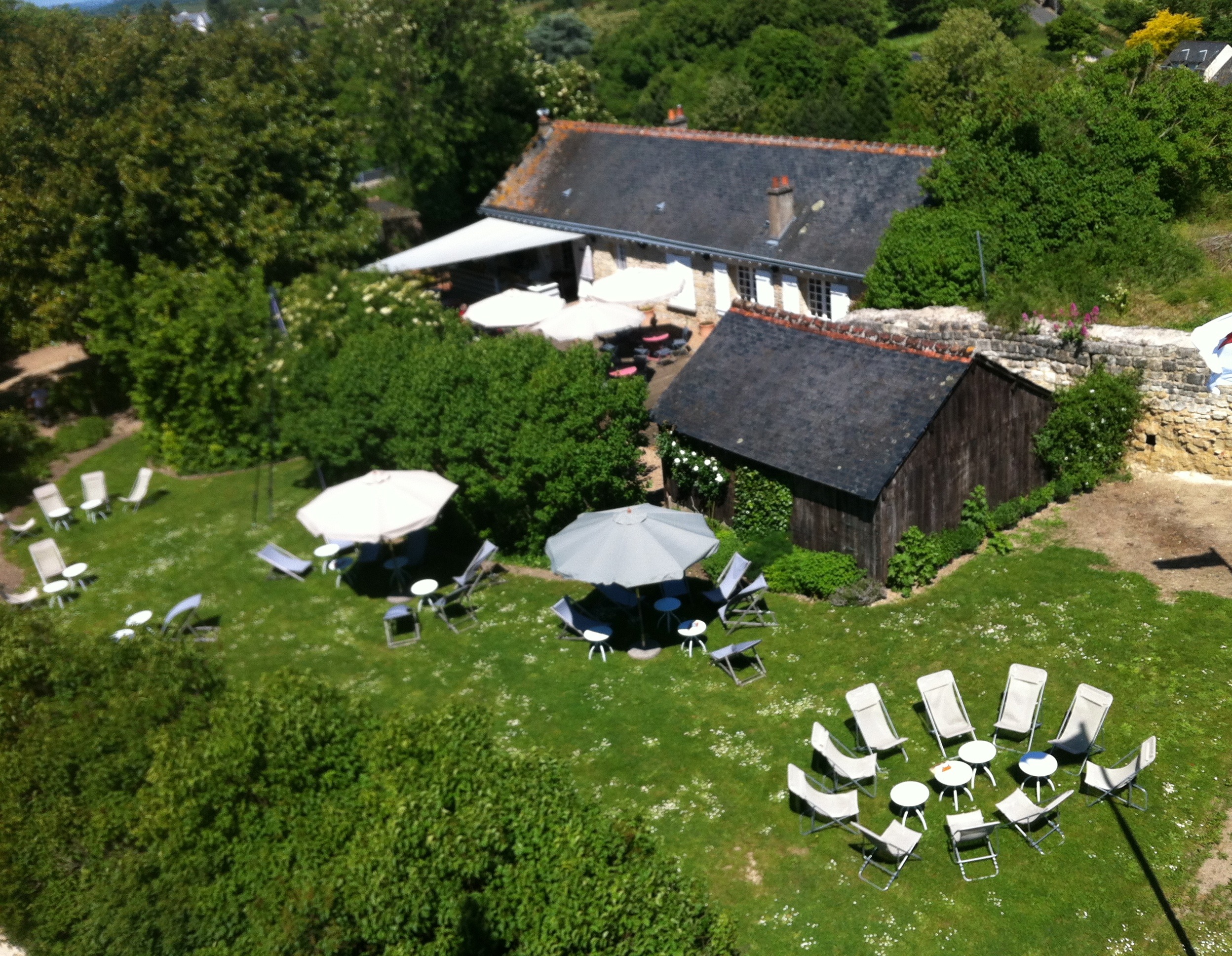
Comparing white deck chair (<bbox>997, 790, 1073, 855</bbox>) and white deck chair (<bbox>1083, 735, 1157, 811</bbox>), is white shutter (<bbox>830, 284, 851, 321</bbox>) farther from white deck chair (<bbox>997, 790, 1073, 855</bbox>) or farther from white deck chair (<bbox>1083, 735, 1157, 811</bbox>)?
white deck chair (<bbox>997, 790, 1073, 855</bbox>)

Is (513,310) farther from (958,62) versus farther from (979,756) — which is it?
(958,62)

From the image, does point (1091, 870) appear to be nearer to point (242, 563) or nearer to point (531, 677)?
point (531, 677)

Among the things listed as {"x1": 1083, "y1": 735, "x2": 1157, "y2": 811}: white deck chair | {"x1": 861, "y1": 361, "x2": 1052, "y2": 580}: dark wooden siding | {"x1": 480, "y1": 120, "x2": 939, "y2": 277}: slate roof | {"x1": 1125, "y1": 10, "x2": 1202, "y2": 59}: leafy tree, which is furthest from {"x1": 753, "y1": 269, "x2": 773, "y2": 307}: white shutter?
{"x1": 1083, "y1": 735, "x2": 1157, "y2": 811}: white deck chair

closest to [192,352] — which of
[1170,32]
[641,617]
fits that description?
[641,617]

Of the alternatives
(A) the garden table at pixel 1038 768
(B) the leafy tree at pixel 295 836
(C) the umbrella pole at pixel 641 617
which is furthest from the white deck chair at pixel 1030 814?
(C) the umbrella pole at pixel 641 617

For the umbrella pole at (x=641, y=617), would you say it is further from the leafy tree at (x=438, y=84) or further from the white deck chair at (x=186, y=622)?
the leafy tree at (x=438, y=84)

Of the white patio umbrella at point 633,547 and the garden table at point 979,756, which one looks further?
the white patio umbrella at point 633,547
